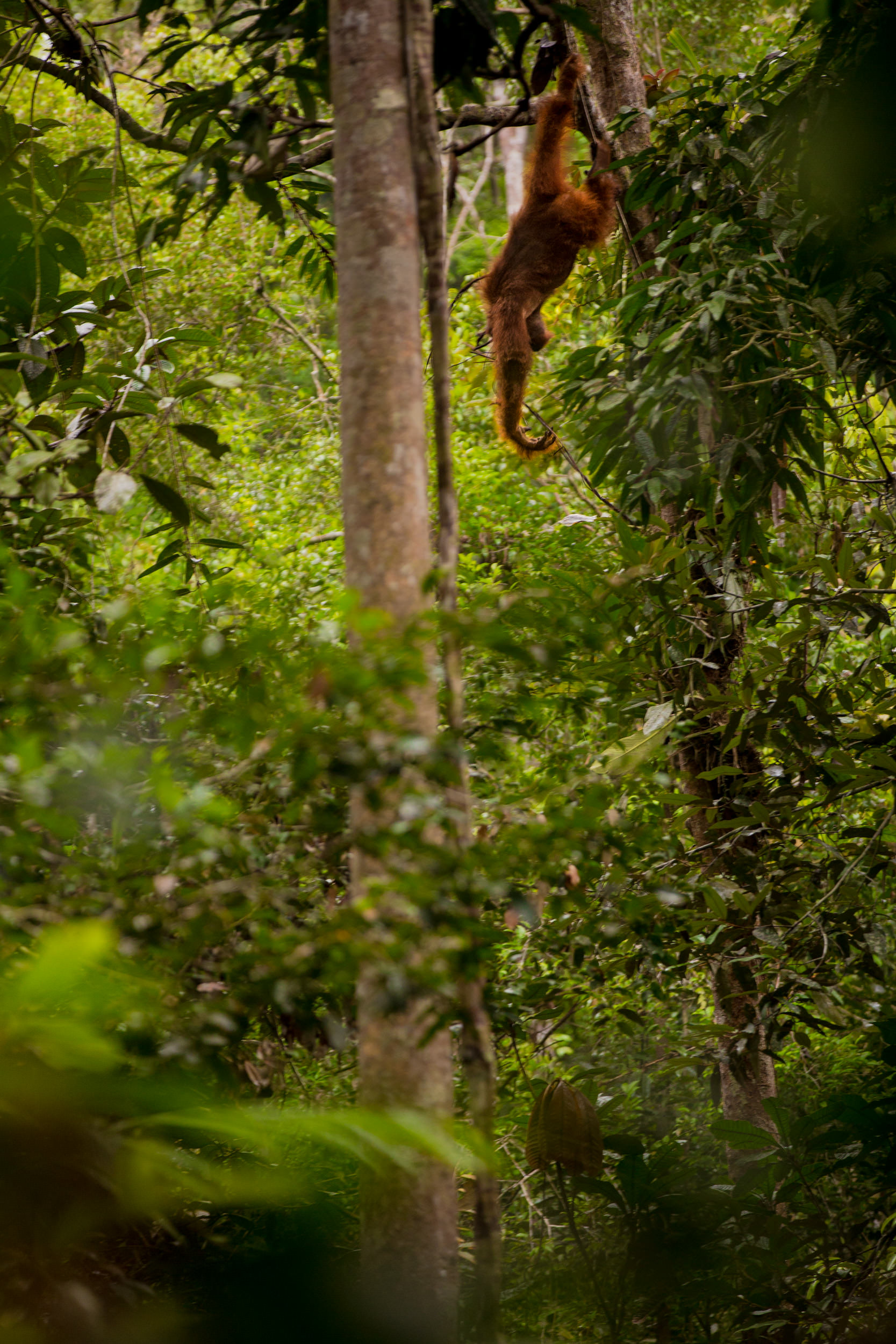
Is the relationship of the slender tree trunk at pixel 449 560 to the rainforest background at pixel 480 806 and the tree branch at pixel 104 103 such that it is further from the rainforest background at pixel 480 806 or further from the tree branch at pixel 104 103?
the tree branch at pixel 104 103

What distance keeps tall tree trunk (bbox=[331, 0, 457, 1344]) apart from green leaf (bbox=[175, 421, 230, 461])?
75cm

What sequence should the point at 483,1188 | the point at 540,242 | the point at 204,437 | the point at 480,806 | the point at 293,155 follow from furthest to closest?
1. the point at 540,242
2. the point at 293,155
3. the point at 204,437
4. the point at 480,806
5. the point at 483,1188

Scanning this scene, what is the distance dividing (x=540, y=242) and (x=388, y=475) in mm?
1947

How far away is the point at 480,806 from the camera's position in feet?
5.01

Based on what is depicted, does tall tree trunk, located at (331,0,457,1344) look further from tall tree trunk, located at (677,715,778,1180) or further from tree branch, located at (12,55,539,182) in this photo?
tall tree trunk, located at (677,715,778,1180)

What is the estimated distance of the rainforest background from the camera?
118 centimetres

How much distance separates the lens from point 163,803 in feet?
3.76

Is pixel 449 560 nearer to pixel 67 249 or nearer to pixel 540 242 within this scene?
pixel 67 249

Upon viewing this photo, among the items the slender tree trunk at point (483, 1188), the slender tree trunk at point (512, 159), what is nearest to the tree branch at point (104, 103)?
the slender tree trunk at point (483, 1188)

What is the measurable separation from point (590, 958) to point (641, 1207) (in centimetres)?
52

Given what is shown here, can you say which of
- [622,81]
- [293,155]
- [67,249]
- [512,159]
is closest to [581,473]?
[293,155]

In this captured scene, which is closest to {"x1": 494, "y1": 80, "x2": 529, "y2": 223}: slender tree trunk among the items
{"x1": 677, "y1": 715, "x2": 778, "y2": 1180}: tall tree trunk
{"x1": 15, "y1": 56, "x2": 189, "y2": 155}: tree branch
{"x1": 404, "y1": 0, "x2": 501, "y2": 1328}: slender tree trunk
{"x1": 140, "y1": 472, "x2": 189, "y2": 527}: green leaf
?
{"x1": 15, "y1": 56, "x2": 189, "y2": 155}: tree branch

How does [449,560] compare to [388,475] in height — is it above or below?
below

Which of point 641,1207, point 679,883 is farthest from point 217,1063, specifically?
point 641,1207
